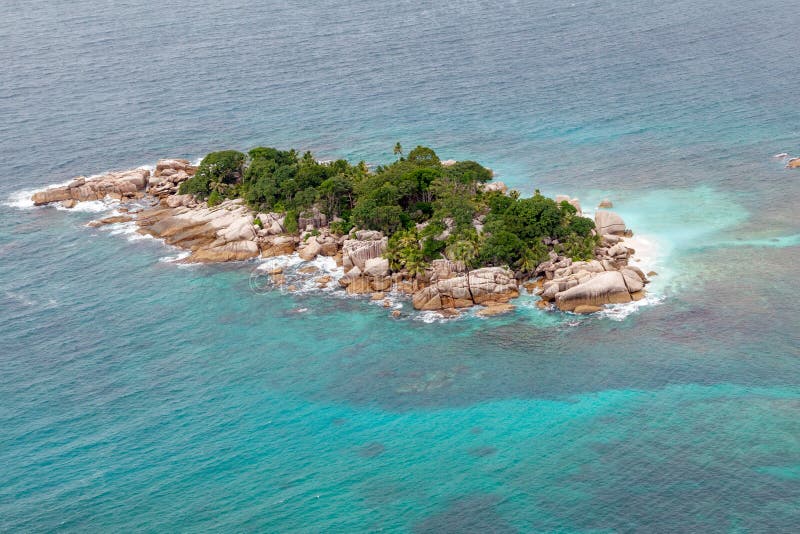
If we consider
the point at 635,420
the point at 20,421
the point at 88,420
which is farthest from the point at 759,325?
the point at 20,421

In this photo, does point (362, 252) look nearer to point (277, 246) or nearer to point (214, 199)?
point (277, 246)

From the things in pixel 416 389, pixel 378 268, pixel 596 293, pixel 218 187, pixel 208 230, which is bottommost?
pixel 416 389

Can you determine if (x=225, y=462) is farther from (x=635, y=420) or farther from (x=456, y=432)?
(x=635, y=420)

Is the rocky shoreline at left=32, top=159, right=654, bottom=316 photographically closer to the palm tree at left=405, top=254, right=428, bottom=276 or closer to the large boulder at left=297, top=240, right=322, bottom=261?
the large boulder at left=297, top=240, right=322, bottom=261

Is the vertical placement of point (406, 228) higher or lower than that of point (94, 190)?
lower

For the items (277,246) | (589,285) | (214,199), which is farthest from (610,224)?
(214,199)

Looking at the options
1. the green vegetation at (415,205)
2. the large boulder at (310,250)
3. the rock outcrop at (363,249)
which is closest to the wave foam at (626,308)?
the green vegetation at (415,205)
